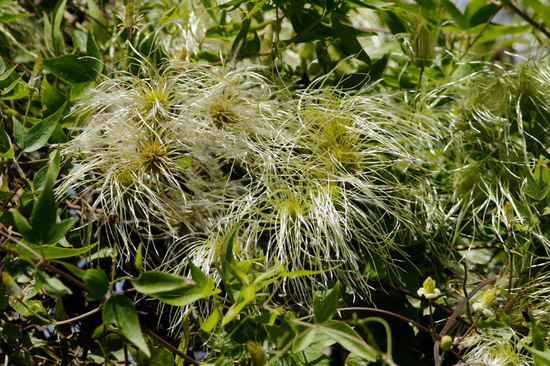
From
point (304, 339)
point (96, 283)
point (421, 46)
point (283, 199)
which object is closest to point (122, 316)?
point (96, 283)

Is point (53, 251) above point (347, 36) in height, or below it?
below

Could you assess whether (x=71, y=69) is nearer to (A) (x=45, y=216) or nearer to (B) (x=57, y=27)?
(B) (x=57, y=27)

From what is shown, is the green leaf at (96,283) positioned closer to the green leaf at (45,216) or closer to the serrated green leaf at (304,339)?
the green leaf at (45,216)

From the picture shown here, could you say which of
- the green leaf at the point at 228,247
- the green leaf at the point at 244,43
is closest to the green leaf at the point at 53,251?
the green leaf at the point at 228,247

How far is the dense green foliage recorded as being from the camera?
842 mm

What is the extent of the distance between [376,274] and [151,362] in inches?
13.8

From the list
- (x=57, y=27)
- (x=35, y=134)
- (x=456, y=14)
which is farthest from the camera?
(x=456, y=14)

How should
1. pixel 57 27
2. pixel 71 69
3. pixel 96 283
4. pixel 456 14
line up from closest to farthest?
pixel 96 283 → pixel 71 69 → pixel 57 27 → pixel 456 14

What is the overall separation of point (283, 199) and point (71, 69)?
0.43 meters

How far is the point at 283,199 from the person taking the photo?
90cm

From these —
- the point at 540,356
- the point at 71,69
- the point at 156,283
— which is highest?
the point at 71,69

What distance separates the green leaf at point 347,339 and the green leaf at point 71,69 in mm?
600

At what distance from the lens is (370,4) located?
1.08 meters

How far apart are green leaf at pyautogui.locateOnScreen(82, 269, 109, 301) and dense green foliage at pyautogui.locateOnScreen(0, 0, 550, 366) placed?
94 millimetres
